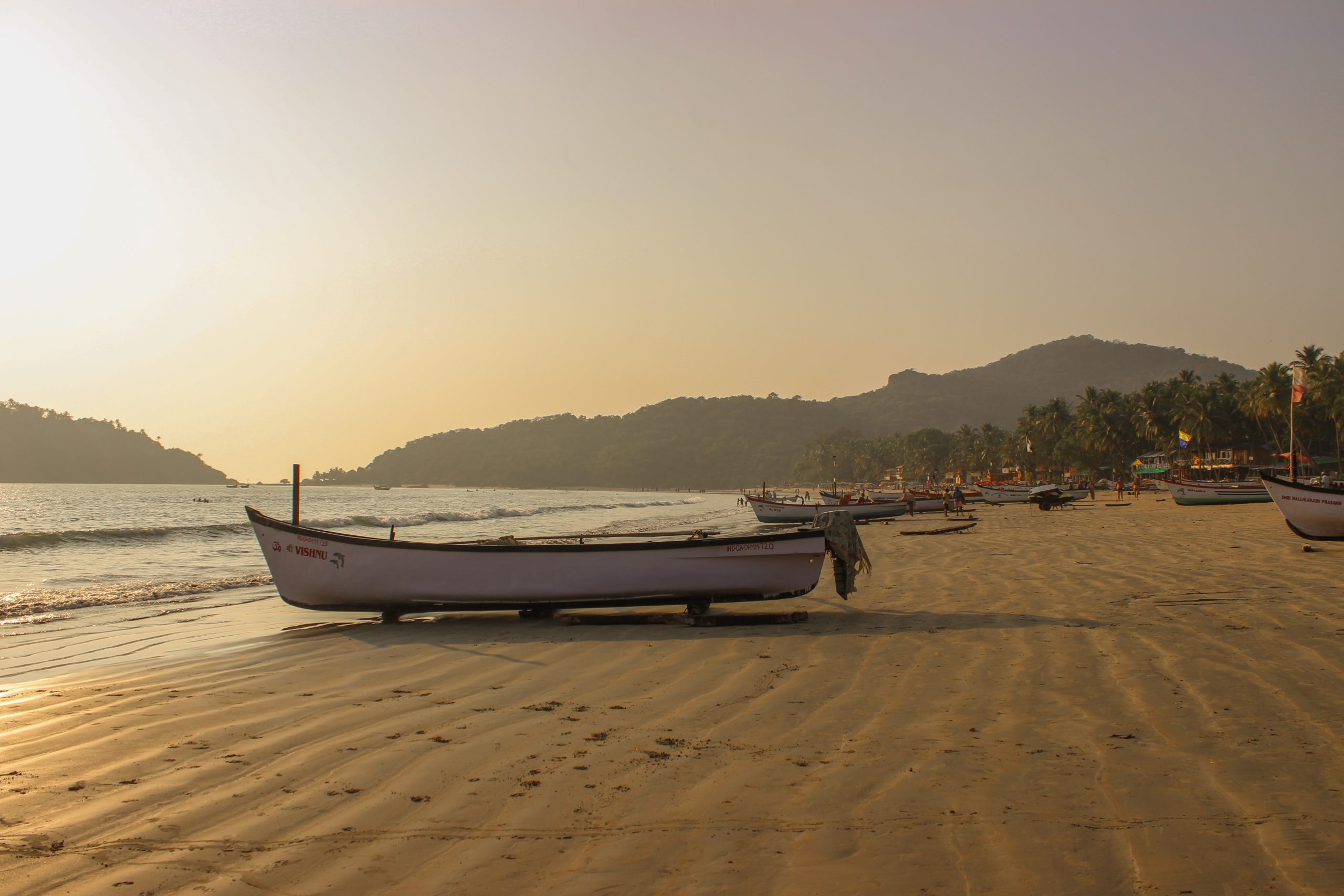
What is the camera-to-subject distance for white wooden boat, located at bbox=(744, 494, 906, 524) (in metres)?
39.9

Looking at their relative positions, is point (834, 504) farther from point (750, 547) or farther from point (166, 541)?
point (750, 547)

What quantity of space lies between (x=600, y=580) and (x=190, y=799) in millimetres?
6759

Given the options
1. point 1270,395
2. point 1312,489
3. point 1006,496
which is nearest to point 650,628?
point 1312,489

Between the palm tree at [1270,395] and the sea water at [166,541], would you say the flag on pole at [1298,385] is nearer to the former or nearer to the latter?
the sea water at [166,541]

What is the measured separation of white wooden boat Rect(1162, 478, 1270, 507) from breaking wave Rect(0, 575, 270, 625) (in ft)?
134

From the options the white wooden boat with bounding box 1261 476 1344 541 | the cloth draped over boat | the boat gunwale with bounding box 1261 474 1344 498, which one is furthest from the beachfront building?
the cloth draped over boat

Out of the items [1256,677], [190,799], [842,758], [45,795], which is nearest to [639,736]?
[842,758]

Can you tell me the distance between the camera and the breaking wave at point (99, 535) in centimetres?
2850

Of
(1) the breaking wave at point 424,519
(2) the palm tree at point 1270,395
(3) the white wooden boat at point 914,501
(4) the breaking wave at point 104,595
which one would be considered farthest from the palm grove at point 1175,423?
(4) the breaking wave at point 104,595

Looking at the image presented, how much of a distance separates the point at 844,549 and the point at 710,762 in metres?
6.35

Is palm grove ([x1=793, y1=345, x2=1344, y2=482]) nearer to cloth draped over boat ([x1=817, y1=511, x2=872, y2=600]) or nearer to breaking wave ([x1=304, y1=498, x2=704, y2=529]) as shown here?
breaking wave ([x1=304, y1=498, x2=704, y2=529])

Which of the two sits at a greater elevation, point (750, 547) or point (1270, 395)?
point (1270, 395)

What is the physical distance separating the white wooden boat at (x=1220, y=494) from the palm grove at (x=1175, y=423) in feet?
36.5

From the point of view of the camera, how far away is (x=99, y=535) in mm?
31531
